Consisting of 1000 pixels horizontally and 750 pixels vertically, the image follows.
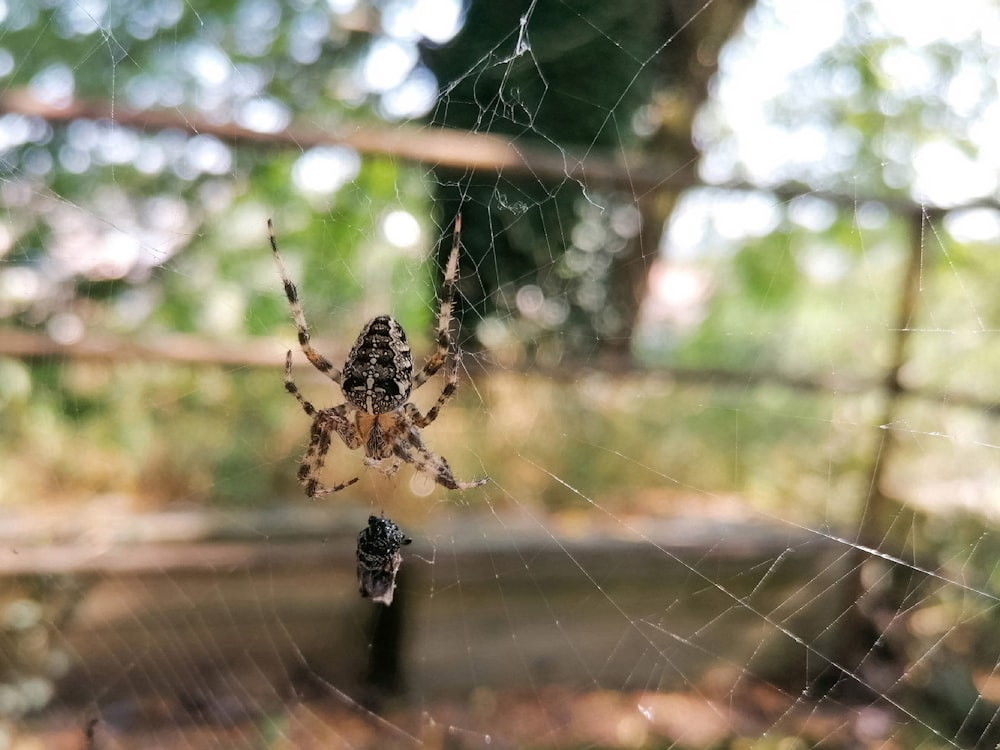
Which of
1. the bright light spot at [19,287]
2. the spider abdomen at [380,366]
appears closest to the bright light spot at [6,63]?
the bright light spot at [19,287]

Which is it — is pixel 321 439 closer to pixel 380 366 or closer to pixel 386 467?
pixel 386 467

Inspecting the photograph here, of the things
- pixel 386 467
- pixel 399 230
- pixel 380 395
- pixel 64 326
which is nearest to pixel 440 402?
pixel 380 395

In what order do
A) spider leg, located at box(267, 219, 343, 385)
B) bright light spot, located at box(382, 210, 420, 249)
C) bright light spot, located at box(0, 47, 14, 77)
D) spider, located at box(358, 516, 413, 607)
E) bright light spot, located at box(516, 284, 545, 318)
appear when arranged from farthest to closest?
bright light spot, located at box(0, 47, 14, 77), bright light spot, located at box(516, 284, 545, 318), bright light spot, located at box(382, 210, 420, 249), spider leg, located at box(267, 219, 343, 385), spider, located at box(358, 516, 413, 607)

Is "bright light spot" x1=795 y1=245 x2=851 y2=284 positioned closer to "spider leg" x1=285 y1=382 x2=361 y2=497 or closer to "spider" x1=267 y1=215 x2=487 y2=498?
"spider" x1=267 y1=215 x2=487 y2=498

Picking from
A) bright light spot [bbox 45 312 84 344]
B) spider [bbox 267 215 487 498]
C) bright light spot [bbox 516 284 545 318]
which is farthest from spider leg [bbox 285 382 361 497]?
bright light spot [bbox 45 312 84 344]

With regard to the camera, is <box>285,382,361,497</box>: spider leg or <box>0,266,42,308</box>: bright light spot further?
<box>0,266,42,308</box>: bright light spot

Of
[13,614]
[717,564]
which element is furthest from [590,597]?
[13,614]

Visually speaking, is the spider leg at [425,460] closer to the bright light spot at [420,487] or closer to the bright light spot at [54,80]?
the bright light spot at [420,487]
